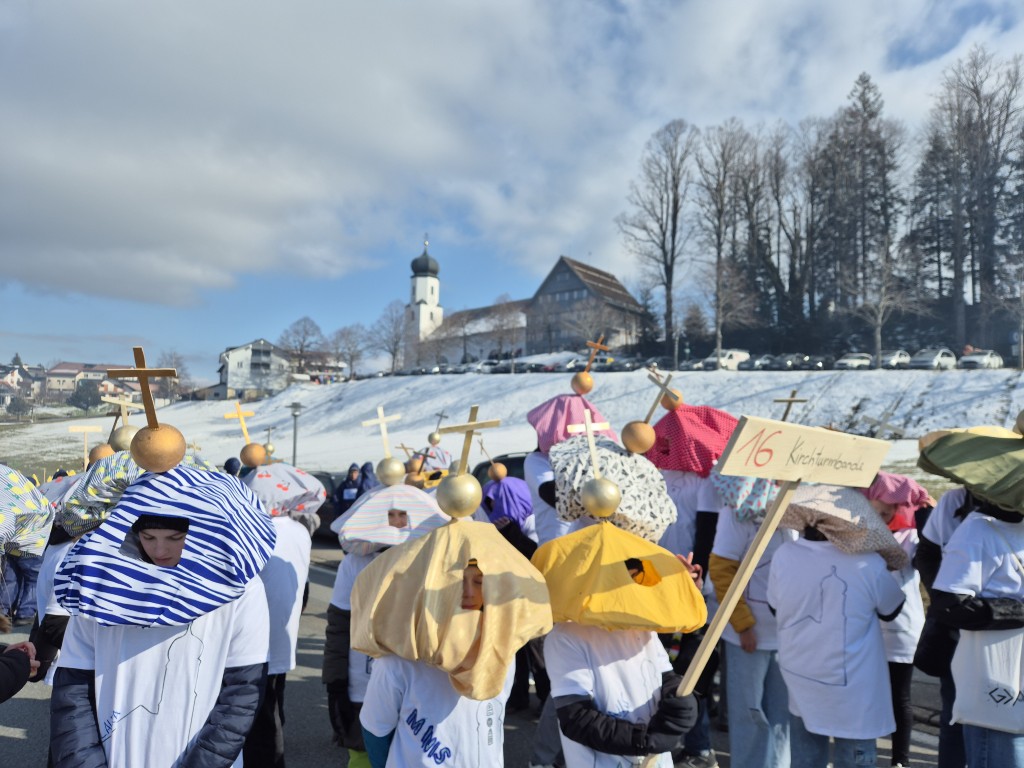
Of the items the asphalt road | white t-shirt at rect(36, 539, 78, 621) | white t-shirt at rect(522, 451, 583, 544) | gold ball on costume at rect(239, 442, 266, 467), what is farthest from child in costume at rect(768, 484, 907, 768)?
white t-shirt at rect(36, 539, 78, 621)

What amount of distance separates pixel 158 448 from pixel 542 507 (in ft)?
8.58

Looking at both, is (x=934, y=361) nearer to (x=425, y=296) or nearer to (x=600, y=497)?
(x=600, y=497)

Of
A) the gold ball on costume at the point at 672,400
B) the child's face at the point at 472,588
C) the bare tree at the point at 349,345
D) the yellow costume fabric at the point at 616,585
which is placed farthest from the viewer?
the bare tree at the point at 349,345

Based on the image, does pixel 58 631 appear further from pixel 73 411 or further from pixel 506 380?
pixel 506 380

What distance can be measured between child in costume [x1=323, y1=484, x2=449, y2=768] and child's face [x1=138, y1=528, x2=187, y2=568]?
0.99 meters

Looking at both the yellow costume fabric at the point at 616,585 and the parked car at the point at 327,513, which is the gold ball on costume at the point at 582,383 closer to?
the yellow costume fabric at the point at 616,585

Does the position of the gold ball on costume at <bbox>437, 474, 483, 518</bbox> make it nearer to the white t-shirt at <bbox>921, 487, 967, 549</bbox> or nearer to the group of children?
the group of children

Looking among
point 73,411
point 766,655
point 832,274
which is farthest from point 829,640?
point 832,274

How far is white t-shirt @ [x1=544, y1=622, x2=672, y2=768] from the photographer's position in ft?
7.53

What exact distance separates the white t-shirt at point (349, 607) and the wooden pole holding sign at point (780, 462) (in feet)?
5.22

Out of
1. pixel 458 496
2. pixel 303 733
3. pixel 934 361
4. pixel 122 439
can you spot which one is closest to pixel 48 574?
pixel 122 439

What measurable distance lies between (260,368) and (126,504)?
3054 inches

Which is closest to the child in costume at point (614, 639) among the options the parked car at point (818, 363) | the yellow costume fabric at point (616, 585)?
the yellow costume fabric at point (616, 585)

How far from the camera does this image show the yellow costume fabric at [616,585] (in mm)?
2190
